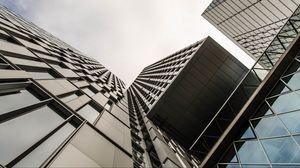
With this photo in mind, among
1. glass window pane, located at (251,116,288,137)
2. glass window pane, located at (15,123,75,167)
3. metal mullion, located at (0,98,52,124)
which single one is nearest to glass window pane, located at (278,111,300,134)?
glass window pane, located at (251,116,288,137)

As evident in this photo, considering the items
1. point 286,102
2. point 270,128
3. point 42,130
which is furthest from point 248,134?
point 42,130

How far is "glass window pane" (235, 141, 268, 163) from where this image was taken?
584 inches

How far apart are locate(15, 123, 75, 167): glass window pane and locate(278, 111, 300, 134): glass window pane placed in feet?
33.4

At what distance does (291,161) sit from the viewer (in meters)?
12.3

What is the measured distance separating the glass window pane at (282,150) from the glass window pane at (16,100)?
1101 centimetres

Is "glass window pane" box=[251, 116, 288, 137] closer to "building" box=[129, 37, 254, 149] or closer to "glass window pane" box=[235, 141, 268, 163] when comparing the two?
"glass window pane" box=[235, 141, 268, 163]

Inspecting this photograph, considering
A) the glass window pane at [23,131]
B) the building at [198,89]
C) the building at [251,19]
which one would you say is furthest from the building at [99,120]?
the building at [198,89]

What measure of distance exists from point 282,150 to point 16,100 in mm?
11788

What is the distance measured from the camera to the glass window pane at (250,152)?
48.7 feet

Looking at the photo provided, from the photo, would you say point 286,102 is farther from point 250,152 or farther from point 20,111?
point 20,111

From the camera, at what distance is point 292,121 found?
542 inches

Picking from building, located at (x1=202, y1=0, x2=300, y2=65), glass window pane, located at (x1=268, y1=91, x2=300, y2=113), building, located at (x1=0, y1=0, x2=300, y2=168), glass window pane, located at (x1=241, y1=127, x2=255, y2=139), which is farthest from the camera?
building, located at (x1=202, y1=0, x2=300, y2=65)

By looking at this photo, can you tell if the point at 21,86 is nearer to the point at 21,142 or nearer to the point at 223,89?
the point at 21,142

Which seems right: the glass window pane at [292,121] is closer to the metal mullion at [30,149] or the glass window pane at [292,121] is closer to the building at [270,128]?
the building at [270,128]
